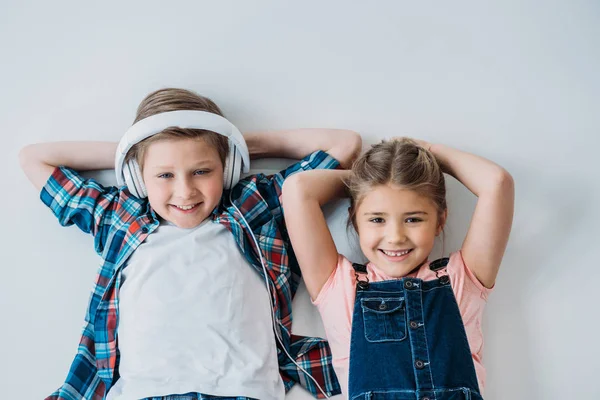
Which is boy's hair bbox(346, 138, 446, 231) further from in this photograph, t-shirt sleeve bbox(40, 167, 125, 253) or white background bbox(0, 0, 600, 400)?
t-shirt sleeve bbox(40, 167, 125, 253)

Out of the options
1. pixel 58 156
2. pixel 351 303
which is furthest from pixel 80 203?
pixel 351 303

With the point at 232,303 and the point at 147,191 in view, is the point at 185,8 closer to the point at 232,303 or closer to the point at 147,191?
the point at 147,191

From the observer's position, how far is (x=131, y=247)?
1308mm

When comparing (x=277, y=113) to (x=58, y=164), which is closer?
(x=58, y=164)

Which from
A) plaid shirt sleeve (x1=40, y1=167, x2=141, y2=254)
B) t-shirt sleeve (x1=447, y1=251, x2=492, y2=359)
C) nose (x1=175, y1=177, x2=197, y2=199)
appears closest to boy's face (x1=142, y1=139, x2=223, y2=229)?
nose (x1=175, y1=177, x2=197, y2=199)

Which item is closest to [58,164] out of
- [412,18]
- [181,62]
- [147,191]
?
[147,191]

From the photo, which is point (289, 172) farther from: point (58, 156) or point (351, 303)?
point (58, 156)

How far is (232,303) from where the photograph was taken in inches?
49.2

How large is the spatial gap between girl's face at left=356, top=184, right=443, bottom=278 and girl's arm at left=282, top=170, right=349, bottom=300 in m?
0.09

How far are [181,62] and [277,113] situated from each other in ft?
0.91

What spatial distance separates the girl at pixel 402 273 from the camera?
1156 millimetres

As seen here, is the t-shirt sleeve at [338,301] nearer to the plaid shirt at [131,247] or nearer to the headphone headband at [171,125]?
the plaid shirt at [131,247]

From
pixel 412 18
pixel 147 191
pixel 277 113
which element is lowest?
pixel 147 191

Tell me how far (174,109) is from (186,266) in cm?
34
